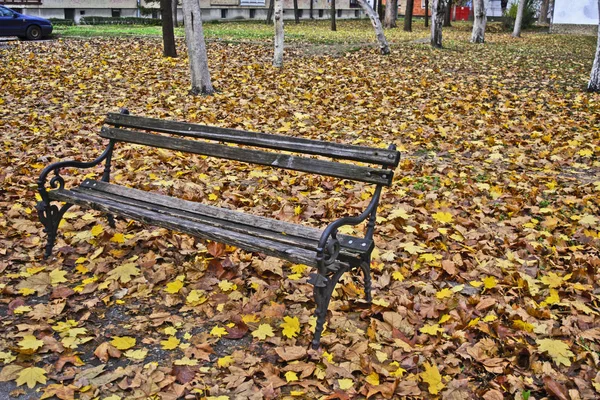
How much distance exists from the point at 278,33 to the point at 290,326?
33.8 feet

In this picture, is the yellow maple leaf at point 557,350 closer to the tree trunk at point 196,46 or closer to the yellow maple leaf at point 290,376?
the yellow maple leaf at point 290,376

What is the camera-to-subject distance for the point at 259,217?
401cm

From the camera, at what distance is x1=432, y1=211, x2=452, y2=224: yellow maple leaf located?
5.01 m

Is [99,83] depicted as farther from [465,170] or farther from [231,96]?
[465,170]

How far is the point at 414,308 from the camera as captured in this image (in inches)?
147

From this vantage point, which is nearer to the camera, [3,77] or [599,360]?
[599,360]

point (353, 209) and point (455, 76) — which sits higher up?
point (455, 76)

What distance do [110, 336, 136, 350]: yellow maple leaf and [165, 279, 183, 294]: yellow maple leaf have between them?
591 mm

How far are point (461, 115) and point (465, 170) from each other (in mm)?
2905

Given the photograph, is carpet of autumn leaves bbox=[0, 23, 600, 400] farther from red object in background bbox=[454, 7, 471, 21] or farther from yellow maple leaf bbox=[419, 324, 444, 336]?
→ red object in background bbox=[454, 7, 471, 21]

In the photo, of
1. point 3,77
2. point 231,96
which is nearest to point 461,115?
point 231,96

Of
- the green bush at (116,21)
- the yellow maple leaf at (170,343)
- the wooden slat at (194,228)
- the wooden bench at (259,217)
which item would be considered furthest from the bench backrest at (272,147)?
the green bush at (116,21)

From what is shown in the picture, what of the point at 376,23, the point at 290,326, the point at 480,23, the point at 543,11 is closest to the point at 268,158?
the point at 290,326

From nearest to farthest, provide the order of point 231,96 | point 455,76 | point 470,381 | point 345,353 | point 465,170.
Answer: point 470,381, point 345,353, point 465,170, point 231,96, point 455,76
